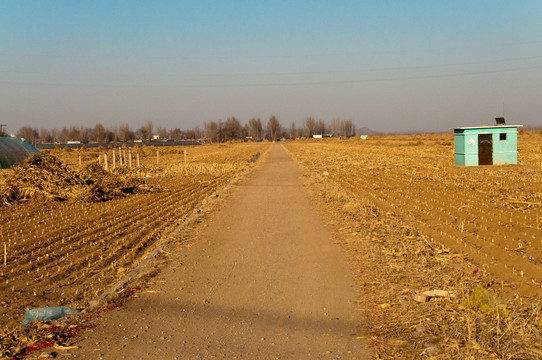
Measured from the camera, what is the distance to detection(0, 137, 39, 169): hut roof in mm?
27969

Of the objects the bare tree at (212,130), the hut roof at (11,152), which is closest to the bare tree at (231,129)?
the bare tree at (212,130)

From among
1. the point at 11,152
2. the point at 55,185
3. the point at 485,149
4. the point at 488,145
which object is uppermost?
the point at 11,152

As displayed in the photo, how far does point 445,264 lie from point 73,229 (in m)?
8.12

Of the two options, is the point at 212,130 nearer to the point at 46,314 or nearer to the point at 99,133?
the point at 99,133

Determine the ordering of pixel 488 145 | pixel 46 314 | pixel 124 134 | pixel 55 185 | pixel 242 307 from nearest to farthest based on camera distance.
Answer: pixel 46 314 → pixel 242 307 → pixel 55 185 → pixel 488 145 → pixel 124 134

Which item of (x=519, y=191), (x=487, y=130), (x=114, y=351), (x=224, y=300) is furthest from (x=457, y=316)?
(x=487, y=130)

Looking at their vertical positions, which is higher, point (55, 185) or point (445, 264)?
point (55, 185)

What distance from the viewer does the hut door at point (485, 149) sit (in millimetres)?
25184

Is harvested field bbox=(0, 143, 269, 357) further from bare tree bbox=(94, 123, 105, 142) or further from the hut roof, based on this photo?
bare tree bbox=(94, 123, 105, 142)

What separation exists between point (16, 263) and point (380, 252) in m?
6.09

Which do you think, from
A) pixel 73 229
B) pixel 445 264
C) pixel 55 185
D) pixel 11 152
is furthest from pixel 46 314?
pixel 11 152

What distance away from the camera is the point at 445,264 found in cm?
704

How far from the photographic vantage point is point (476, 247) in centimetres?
821

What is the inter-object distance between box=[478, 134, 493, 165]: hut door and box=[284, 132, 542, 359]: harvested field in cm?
946
